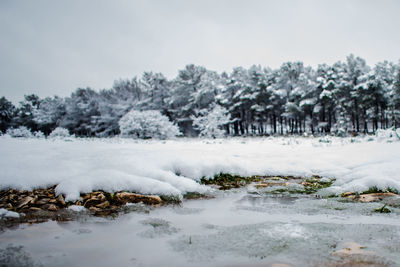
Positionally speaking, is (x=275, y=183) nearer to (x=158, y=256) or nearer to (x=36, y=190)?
(x=158, y=256)

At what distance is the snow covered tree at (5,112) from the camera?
4483cm

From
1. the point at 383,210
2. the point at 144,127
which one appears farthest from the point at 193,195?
the point at 144,127

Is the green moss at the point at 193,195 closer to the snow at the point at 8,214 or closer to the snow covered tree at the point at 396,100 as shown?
the snow at the point at 8,214

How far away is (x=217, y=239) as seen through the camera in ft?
7.84

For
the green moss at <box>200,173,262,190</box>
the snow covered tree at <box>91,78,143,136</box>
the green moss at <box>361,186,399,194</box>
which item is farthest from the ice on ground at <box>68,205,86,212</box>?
the snow covered tree at <box>91,78,143,136</box>

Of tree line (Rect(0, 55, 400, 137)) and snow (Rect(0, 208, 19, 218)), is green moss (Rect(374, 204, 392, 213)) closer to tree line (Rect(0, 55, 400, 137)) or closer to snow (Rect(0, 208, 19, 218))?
snow (Rect(0, 208, 19, 218))

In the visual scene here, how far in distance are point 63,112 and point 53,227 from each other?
47.3 meters

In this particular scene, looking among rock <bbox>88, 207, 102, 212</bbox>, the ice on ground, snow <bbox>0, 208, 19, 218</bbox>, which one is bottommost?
rock <bbox>88, 207, 102, 212</bbox>

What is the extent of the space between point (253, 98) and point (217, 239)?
3407 centimetres

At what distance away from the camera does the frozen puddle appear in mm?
1970

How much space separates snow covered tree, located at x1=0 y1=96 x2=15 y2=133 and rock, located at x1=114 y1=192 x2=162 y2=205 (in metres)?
52.2

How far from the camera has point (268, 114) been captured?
39.9 m

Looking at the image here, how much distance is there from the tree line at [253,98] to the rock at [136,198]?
2298 cm

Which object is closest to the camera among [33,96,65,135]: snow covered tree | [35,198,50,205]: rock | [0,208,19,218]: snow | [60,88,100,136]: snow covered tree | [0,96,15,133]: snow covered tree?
[0,208,19,218]: snow
